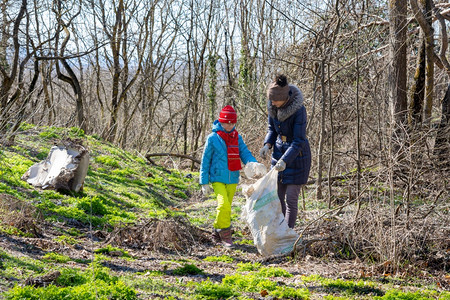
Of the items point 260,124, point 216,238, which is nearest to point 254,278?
point 216,238

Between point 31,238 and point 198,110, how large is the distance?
14.8 metres

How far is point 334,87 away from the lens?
30.1ft

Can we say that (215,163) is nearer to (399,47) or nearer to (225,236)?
(225,236)

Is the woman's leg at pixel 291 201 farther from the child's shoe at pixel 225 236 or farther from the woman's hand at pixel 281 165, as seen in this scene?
the child's shoe at pixel 225 236

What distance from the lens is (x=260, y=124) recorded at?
11.1 meters

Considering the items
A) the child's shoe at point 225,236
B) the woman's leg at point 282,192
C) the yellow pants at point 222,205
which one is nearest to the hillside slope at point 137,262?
the child's shoe at point 225,236

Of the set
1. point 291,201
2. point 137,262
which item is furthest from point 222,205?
point 137,262

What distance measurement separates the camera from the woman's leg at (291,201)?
5605 millimetres

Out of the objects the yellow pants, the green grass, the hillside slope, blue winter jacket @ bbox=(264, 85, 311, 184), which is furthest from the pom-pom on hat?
the green grass

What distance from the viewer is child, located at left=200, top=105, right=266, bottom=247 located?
5953 mm

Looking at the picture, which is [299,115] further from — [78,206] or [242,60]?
[242,60]

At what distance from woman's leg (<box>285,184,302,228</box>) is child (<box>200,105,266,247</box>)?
669 millimetres

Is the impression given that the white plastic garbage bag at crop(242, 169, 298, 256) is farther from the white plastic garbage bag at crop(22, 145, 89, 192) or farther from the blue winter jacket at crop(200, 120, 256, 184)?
the white plastic garbage bag at crop(22, 145, 89, 192)

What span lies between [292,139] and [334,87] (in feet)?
13.3
